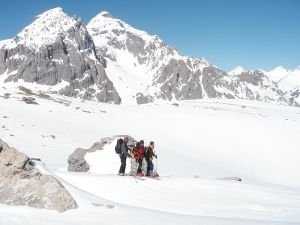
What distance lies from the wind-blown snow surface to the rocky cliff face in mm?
419

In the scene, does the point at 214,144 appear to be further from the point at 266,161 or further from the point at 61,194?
the point at 61,194

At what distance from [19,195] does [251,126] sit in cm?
3995

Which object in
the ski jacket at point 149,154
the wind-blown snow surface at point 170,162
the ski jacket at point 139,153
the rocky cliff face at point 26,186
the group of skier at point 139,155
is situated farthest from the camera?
the ski jacket at point 149,154

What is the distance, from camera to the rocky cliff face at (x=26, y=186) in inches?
587

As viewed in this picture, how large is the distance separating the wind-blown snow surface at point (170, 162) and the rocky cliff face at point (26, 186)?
42cm

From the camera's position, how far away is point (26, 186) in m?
15.5

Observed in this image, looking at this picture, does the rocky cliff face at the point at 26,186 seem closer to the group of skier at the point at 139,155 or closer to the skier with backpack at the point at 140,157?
the group of skier at the point at 139,155

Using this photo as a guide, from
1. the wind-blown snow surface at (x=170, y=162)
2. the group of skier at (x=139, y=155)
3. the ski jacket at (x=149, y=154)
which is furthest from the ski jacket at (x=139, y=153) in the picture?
the wind-blown snow surface at (x=170, y=162)

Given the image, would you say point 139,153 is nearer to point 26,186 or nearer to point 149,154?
point 149,154

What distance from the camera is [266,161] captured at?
133 ft

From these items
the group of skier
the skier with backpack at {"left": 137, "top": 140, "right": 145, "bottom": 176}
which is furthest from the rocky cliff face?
the skier with backpack at {"left": 137, "top": 140, "right": 145, "bottom": 176}

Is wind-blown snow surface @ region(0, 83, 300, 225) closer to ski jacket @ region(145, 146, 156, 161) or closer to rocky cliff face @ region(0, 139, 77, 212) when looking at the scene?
rocky cliff face @ region(0, 139, 77, 212)

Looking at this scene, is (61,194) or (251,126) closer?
(61,194)

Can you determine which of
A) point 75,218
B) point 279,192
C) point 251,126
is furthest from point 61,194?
point 251,126
